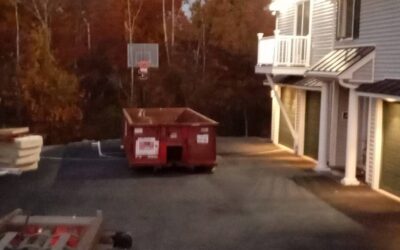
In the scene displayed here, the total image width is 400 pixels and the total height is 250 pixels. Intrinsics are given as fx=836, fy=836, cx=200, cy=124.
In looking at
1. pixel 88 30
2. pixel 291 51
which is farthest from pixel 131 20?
pixel 291 51

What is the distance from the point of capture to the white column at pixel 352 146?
70.7 feet

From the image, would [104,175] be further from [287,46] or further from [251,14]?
[251,14]

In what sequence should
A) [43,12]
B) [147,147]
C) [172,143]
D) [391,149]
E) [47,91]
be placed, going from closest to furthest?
[391,149] → [147,147] → [172,143] → [43,12] → [47,91]

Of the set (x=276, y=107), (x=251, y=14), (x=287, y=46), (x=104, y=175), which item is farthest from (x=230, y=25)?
(x=104, y=175)

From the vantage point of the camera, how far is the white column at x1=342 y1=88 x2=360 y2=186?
21562mm

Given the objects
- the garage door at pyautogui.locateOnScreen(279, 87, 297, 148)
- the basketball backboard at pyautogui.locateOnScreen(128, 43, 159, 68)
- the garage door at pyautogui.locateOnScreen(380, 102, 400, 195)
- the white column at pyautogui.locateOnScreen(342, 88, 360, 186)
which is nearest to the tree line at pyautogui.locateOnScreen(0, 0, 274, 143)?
the basketball backboard at pyautogui.locateOnScreen(128, 43, 159, 68)

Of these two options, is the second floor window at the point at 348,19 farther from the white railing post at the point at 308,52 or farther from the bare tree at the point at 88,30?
the bare tree at the point at 88,30

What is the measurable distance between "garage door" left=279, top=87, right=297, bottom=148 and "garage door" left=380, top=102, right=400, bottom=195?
33.8 ft

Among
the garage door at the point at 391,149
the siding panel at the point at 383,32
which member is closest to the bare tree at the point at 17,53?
the siding panel at the point at 383,32

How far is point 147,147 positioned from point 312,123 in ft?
23.4

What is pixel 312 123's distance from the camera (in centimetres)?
2880

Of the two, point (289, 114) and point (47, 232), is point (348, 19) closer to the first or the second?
point (289, 114)

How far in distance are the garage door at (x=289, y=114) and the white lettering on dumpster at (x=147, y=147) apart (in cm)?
821

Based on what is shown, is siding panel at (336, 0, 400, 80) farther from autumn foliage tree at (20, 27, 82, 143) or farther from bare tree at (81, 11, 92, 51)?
bare tree at (81, 11, 92, 51)
